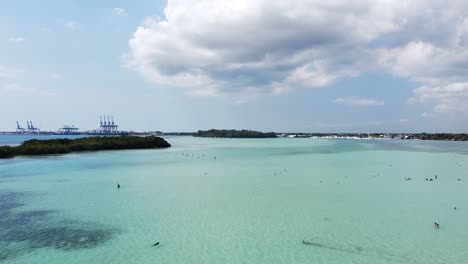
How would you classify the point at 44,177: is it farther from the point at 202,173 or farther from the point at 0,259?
the point at 0,259

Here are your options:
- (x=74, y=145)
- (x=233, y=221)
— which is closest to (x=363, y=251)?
(x=233, y=221)

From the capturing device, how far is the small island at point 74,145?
63.0m

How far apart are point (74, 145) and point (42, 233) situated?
6465 cm

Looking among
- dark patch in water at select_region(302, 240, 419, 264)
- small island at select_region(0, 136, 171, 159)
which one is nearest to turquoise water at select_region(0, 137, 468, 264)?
dark patch in water at select_region(302, 240, 419, 264)

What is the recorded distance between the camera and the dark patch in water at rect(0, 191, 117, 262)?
14.6m

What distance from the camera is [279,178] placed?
35.5 meters

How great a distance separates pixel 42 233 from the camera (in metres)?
16.5

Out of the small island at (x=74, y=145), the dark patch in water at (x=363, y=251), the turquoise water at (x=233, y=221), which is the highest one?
the small island at (x=74, y=145)

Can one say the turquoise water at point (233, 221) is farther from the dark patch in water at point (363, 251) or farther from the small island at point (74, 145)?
the small island at point (74, 145)

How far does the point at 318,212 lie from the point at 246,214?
180 inches

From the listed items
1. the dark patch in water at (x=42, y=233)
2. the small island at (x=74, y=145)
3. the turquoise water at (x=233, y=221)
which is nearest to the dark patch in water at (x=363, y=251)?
the turquoise water at (x=233, y=221)

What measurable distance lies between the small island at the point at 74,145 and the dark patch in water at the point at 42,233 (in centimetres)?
4749

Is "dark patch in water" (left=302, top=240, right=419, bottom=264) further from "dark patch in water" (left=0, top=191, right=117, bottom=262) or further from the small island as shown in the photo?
the small island

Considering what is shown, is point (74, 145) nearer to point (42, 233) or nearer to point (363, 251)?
point (42, 233)
